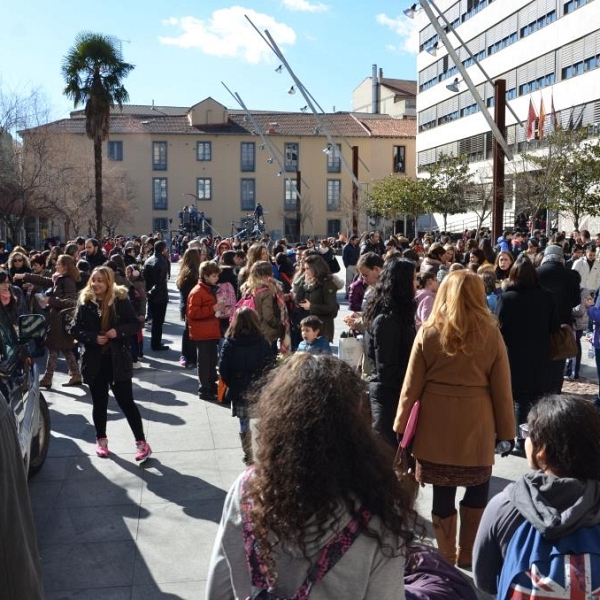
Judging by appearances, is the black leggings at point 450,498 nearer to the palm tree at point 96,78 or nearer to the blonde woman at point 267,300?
the blonde woman at point 267,300

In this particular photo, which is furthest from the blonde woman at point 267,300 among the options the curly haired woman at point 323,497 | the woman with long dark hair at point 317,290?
the curly haired woman at point 323,497

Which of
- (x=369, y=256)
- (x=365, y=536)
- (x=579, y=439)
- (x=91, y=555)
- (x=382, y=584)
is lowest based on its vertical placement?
(x=91, y=555)

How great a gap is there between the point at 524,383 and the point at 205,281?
4419 mm

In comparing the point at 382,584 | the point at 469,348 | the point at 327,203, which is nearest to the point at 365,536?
the point at 382,584

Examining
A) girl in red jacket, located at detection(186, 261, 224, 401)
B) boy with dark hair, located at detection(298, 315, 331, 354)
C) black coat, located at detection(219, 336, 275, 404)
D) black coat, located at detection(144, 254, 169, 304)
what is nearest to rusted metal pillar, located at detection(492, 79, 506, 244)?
black coat, located at detection(144, 254, 169, 304)

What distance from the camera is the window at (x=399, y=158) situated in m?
66.7

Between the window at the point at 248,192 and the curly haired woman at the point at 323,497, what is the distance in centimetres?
6393

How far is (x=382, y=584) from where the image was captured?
7.28 ft

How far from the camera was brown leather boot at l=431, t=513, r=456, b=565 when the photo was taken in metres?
4.64

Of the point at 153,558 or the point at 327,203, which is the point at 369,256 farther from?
the point at 327,203

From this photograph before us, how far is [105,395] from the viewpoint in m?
7.01

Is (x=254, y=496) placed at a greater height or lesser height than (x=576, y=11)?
lesser

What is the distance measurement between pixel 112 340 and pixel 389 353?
2712mm

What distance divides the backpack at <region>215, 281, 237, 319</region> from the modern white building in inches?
903
